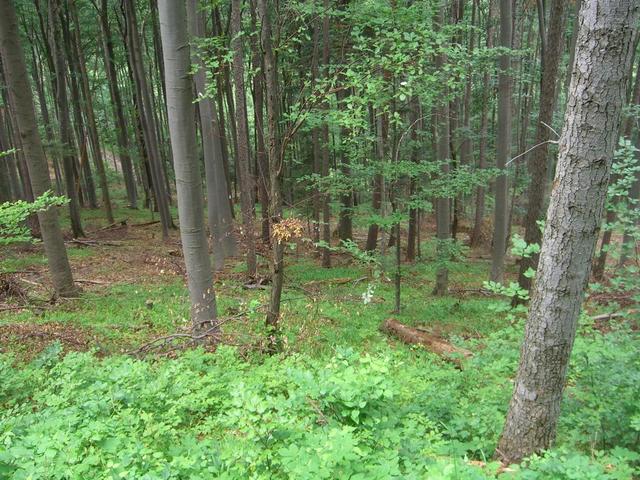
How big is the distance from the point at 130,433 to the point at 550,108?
8939mm

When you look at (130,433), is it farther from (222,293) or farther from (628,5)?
(222,293)

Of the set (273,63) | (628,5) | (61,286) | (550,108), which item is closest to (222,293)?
(61,286)

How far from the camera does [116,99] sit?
66.8ft

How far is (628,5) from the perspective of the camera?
246 centimetres

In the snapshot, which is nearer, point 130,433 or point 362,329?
point 130,433

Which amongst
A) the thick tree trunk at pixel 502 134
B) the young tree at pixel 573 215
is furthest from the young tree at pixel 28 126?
the thick tree trunk at pixel 502 134

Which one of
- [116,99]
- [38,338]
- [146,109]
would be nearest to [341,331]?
[38,338]

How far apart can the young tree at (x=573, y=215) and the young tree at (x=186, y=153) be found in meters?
4.53

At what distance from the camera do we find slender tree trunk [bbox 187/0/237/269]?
36.1ft

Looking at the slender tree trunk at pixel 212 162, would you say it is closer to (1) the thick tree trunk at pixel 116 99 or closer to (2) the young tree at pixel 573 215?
(1) the thick tree trunk at pixel 116 99

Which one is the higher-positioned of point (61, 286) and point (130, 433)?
point (130, 433)

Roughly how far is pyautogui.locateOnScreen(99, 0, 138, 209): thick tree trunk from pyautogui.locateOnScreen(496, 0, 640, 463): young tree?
19.6 metres

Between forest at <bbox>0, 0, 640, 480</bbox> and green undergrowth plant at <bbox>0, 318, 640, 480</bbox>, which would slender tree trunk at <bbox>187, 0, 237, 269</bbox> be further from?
green undergrowth plant at <bbox>0, 318, 640, 480</bbox>

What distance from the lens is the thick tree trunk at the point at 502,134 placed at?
10516mm
